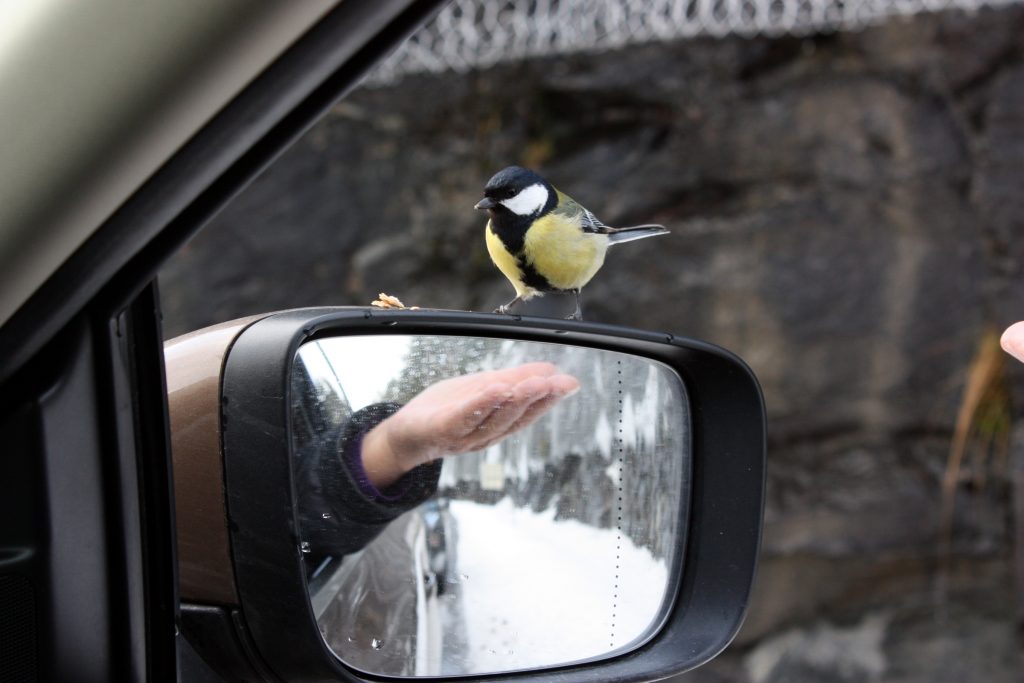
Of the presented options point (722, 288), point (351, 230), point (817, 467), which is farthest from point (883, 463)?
point (351, 230)

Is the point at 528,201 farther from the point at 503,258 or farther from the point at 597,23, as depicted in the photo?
the point at 597,23

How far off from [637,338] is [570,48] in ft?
9.18

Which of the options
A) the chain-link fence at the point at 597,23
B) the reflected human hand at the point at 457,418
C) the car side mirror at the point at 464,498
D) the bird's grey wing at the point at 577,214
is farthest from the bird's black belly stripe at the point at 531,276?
the chain-link fence at the point at 597,23

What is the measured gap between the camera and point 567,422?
1142mm

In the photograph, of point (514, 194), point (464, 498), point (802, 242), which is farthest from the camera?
point (802, 242)

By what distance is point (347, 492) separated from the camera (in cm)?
93

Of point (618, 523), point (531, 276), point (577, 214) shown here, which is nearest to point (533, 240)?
point (531, 276)

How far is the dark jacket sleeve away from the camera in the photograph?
0.90m

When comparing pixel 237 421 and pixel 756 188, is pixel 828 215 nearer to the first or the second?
pixel 756 188

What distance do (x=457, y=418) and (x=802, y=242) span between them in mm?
2906

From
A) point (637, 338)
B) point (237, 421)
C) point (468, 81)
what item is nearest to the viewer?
point (237, 421)

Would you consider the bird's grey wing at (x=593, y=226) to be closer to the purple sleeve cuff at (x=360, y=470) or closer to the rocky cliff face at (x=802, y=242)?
the rocky cliff face at (x=802, y=242)

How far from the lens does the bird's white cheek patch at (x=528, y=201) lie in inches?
88.5

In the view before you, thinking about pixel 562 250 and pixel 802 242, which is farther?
pixel 802 242
